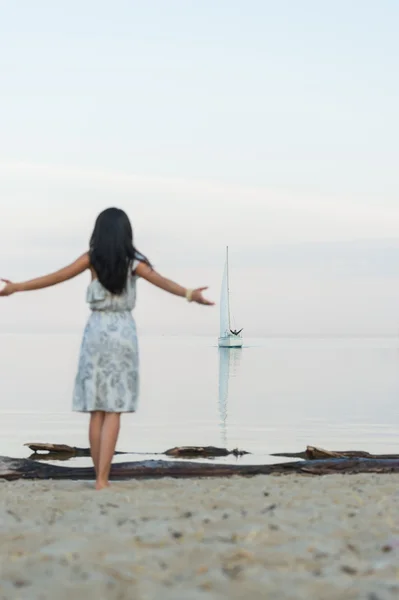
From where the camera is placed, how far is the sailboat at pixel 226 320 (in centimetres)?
9862

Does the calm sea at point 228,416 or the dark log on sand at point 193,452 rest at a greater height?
the calm sea at point 228,416

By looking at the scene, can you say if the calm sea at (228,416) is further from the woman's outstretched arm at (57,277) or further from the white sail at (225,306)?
the white sail at (225,306)

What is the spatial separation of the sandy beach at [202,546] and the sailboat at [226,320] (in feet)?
299

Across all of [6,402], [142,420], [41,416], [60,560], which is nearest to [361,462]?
[60,560]

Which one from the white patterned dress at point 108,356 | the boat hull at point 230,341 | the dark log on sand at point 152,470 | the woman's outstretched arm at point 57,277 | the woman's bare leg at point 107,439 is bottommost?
the dark log on sand at point 152,470

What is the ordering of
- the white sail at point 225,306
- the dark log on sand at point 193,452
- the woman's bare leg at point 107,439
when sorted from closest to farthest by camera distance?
the woman's bare leg at point 107,439 → the dark log on sand at point 193,452 → the white sail at point 225,306

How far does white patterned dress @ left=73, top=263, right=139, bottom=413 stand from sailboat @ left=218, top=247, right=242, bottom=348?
90.1m

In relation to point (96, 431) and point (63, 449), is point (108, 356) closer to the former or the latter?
point (96, 431)

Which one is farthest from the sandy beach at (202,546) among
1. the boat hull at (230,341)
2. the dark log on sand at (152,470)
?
the boat hull at (230,341)

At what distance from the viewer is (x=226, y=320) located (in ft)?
338

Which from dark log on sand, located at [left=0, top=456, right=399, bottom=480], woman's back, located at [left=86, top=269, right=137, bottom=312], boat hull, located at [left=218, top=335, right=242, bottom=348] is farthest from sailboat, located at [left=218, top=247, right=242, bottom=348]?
woman's back, located at [left=86, top=269, right=137, bottom=312]

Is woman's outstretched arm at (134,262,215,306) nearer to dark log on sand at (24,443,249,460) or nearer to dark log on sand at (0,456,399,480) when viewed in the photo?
dark log on sand at (0,456,399,480)

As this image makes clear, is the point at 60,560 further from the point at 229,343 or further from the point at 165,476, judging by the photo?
the point at 229,343

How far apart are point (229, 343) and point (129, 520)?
98932mm
